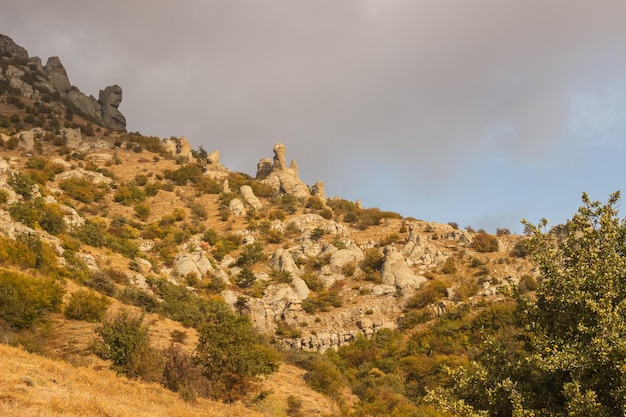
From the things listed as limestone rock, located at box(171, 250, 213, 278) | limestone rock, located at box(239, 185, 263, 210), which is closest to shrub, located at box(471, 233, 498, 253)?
limestone rock, located at box(239, 185, 263, 210)

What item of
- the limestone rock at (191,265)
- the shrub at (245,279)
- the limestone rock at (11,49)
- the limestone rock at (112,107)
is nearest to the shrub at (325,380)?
Answer: the shrub at (245,279)

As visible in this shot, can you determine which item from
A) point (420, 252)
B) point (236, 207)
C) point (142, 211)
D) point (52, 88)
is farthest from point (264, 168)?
point (52, 88)

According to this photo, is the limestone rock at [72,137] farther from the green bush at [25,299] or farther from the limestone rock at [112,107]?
the green bush at [25,299]

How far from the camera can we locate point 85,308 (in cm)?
2750

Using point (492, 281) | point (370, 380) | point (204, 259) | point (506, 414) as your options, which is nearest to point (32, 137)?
point (204, 259)

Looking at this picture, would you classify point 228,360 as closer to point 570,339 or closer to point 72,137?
point 570,339

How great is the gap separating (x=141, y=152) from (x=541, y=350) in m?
76.6

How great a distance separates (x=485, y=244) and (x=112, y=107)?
85.2 m

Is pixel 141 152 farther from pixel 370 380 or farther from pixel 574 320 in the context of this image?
pixel 574 320

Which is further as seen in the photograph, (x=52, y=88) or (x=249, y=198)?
(x=52, y=88)

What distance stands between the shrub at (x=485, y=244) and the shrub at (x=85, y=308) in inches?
1708

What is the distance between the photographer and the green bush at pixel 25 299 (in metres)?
23.1

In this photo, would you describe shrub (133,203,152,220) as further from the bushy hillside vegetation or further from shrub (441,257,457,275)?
shrub (441,257,457,275)

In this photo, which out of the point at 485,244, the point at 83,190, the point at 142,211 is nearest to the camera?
the point at 485,244
